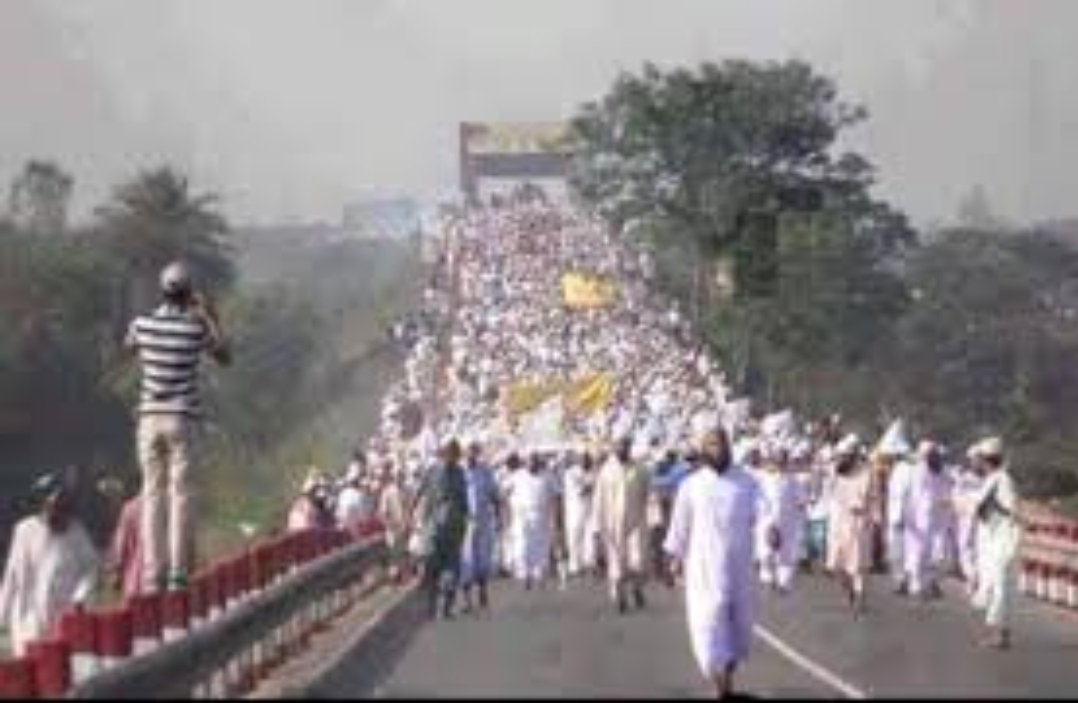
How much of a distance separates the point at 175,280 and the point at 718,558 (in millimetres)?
4399

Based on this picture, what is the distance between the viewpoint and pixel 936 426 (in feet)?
363

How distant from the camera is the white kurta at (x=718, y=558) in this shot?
71.8ft

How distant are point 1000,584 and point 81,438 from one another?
82.9 m

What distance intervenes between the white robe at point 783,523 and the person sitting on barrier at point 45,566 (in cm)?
1854

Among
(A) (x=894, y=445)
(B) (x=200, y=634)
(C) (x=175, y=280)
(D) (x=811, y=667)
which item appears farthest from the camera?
(A) (x=894, y=445)

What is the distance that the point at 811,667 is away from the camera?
2458cm

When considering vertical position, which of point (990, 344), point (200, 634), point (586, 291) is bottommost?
point (200, 634)

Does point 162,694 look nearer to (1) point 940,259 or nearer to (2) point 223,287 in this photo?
(2) point 223,287

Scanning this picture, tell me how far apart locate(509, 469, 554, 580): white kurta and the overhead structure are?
12963cm

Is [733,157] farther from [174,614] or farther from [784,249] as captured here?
[174,614]

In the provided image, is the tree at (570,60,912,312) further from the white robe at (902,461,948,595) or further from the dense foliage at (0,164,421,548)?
the white robe at (902,461,948,595)

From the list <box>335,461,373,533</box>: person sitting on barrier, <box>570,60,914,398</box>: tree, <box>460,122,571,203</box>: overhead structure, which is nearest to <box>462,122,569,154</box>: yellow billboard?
<box>460,122,571,203</box>: overhead structure

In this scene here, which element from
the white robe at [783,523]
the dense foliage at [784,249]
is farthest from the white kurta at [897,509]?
the dense foliage at [784,249]

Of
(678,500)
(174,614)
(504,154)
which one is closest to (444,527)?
(678,500)
